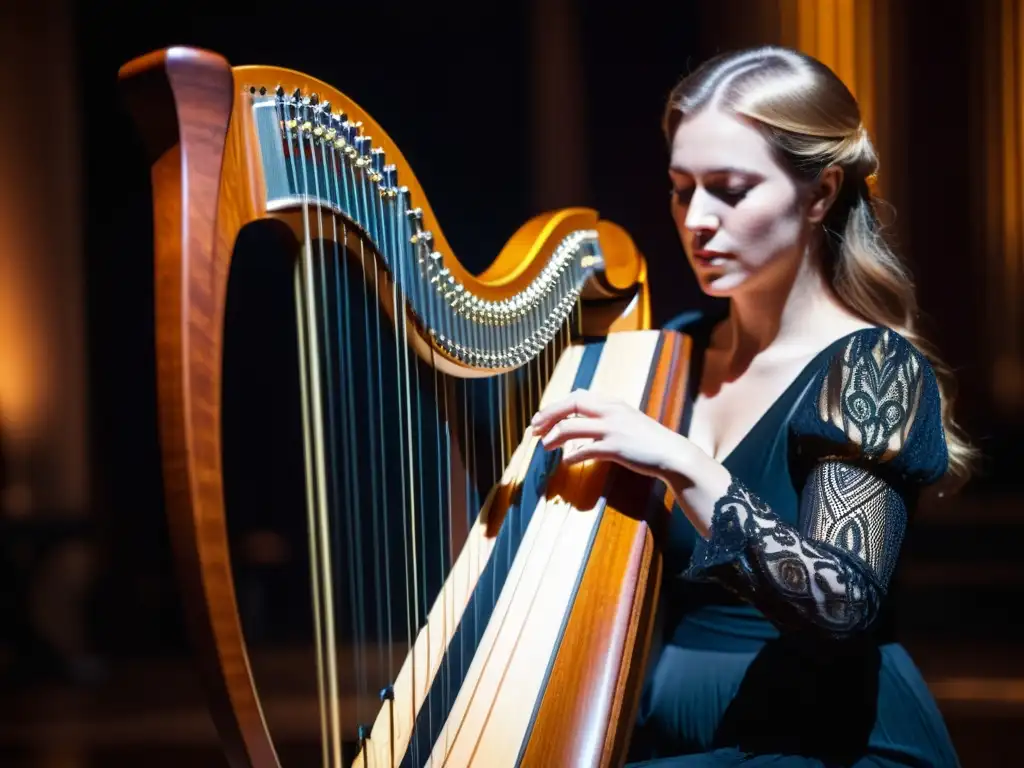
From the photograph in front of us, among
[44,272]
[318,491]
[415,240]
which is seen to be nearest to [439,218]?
[44,272]

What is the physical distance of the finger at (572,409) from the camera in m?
1.12

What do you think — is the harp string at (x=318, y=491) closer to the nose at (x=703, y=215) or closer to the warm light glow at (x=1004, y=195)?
the nose at (x=703, y=215)

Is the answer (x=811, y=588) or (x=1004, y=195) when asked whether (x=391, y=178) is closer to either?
(x=811, y=588)

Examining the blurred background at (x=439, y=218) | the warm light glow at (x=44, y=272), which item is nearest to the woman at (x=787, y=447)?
the blurred background at (x=439, y=218)

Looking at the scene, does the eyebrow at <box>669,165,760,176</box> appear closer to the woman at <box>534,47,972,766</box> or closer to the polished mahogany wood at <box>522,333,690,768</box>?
the woman at <box>534,47,972,766</box>

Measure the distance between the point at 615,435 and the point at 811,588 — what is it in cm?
22

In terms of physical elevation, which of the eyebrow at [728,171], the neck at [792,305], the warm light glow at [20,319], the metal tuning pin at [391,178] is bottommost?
the warm light glow at [20,319]

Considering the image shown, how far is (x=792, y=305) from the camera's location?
4.10 ft

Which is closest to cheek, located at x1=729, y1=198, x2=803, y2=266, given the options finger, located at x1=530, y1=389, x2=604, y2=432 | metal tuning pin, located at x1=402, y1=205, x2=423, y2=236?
finger, located at x1=530, y1=389, x2=604, y2=432

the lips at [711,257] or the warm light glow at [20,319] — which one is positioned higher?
the lips at [711,257]

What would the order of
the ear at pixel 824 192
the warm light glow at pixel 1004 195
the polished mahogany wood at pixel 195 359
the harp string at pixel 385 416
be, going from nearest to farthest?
1. the polished mahogany wood at pixel 195 359
2. the harp string at pixel 385 416
3. the ear at pixel 824 192
4. the warm light glow at pixel 1004 195

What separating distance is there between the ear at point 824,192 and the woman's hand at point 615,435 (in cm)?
28

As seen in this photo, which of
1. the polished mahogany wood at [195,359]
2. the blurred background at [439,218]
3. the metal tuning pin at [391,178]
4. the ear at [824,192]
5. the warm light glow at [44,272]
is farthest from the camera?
the warm light glow at [44,272]

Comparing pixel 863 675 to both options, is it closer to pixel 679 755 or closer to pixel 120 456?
pixel 679 755
